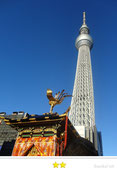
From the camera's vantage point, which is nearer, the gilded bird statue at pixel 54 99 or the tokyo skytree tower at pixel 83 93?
the gilded bird statue at pixel 54 99

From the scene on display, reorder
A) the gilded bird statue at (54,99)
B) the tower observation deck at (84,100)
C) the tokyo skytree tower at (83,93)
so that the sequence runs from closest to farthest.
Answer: the gilded bird statue at (54,99)
the tower observation deck at (84,100)
the tokyo skytree tower at (83,93)

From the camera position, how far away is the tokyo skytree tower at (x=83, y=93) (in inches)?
2406

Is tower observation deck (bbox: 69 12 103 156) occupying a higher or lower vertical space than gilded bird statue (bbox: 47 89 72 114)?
higher

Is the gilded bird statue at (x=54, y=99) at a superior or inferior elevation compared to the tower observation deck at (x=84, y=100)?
inferior

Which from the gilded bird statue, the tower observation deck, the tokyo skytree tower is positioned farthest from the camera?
the tokyo skytree tower

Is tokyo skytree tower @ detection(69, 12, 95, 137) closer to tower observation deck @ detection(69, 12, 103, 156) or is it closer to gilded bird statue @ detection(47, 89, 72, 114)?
tower observation deck @ detection(69, 12, 103, 156)

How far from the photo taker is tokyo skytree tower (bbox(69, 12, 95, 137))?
6112 cm


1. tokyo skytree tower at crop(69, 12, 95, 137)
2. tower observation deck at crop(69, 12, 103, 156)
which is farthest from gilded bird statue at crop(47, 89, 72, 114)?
tokyo skytree tower at crop(69, 12, 95, 137)

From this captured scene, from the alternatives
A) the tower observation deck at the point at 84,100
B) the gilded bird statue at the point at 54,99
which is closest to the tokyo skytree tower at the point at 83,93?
the tower observation deck at the point at 84,100

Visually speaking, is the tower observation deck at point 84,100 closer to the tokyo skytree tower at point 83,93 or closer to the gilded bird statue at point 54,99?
the tokyo skytree tower at point 83,93

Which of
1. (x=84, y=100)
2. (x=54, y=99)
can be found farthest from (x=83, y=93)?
(x=54, y=99)

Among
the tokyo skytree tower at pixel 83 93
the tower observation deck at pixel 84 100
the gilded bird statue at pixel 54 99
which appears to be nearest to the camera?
the gilded bird statue at pixel 54 99

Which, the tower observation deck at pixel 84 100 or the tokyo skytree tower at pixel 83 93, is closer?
the tower observation deck at pixel 84 100
